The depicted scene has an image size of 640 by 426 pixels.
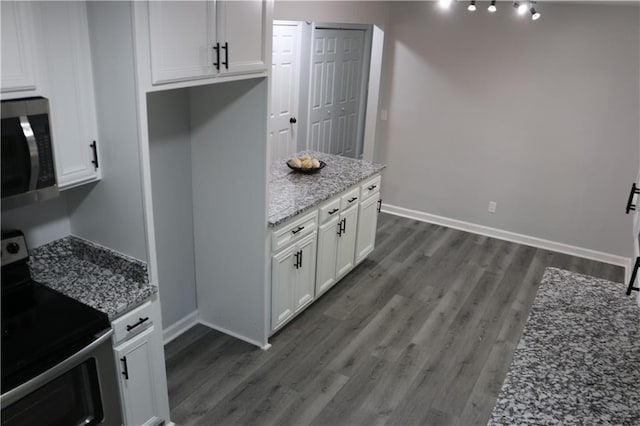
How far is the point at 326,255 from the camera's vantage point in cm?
402

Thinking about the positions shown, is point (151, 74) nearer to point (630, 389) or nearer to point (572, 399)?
point (572, 399)

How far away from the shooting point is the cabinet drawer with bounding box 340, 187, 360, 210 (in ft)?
13.3

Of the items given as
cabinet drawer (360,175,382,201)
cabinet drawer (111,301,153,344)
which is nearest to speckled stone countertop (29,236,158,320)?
cabinet drawer (111,301,153,344)

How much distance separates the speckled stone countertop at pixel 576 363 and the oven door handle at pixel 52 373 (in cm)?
154

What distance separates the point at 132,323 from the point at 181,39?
4.20 feet

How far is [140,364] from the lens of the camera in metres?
2.45

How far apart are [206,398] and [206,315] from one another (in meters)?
0.77

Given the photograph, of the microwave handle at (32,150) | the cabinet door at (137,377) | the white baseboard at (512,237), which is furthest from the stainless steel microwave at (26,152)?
the white baseboard at (512,237)

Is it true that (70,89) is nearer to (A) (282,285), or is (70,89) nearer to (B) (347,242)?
(A) (282,285)

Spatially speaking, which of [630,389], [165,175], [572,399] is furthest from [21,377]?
[630,389]

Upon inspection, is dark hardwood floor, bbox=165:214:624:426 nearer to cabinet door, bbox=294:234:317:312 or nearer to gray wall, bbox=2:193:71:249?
cabinet door, bbox=294:234:317:312

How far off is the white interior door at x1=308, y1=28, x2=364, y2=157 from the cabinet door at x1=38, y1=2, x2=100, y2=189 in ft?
12.1

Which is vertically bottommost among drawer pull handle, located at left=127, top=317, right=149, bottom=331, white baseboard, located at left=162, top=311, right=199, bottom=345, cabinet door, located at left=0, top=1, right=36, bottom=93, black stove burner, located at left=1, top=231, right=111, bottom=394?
white baseboard, located at left=162, top=311, right=199, bottom=345

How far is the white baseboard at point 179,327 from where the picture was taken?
3531 millimetres
